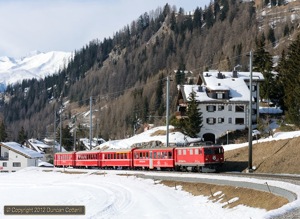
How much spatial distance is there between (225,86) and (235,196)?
57354mm

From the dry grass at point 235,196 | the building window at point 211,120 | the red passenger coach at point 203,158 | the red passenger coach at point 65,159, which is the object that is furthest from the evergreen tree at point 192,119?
the dry grass at point 235,196

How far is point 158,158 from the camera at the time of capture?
53938mm

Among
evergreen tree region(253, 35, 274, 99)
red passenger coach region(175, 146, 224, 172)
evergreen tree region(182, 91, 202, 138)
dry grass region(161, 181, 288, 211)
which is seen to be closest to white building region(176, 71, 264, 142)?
evergreen tree region(253, 35, 274, 99)

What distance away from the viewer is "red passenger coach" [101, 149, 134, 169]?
199ft

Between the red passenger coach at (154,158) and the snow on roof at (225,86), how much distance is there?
26.3m

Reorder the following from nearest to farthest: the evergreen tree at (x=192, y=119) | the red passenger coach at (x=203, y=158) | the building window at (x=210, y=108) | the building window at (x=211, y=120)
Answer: the red passenger coach at (x=203, y=158) < the evergreen tree at (x=192, y=119) < the building window at (x=211, y=120) < the building window at (x=210, y=108)

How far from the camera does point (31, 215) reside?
31.0m

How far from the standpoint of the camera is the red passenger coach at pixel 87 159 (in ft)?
228

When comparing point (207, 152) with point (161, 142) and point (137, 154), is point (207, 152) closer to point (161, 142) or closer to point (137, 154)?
point (137, 154)

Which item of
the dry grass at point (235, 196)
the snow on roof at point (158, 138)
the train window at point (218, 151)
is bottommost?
the dry grass at point (235, 196)

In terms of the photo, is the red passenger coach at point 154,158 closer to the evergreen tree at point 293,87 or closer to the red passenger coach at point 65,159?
the evergreen tree at point 293,87

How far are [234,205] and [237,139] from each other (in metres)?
51.0

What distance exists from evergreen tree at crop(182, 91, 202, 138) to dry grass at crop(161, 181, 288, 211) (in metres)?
37.7

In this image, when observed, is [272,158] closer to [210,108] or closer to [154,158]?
[154,158]
